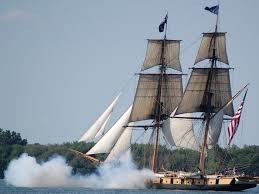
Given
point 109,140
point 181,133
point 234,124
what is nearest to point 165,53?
point 181,133

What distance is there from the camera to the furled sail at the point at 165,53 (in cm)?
16050

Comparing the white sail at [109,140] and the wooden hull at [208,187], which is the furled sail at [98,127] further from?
the wooden hull at [208,187]

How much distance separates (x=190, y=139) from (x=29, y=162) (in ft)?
66.7

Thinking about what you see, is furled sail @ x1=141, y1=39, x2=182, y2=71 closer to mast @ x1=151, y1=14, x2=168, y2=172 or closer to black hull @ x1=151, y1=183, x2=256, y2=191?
mast @ x1=151, y1=14, x2=168, y2=172

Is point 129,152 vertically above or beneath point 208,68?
beneath

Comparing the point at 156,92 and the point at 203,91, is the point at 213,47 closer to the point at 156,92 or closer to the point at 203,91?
the point at 203,91

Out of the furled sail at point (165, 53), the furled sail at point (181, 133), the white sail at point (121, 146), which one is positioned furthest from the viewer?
the furled sail at point (165, 53)

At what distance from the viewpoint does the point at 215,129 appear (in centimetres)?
15600

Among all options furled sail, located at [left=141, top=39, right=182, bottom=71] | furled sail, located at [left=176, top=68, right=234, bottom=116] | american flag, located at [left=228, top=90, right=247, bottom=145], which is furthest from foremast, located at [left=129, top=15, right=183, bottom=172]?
american flag, located at [left=228, top=90, right=247, bottom=145]

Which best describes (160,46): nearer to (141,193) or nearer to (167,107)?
(167,107)

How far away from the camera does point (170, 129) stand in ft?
525

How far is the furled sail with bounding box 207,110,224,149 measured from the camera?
15562cm

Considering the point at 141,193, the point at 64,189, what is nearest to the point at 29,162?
the point at 64,189

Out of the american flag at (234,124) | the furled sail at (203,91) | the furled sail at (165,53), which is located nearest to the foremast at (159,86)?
the furled sail at (165,53)
